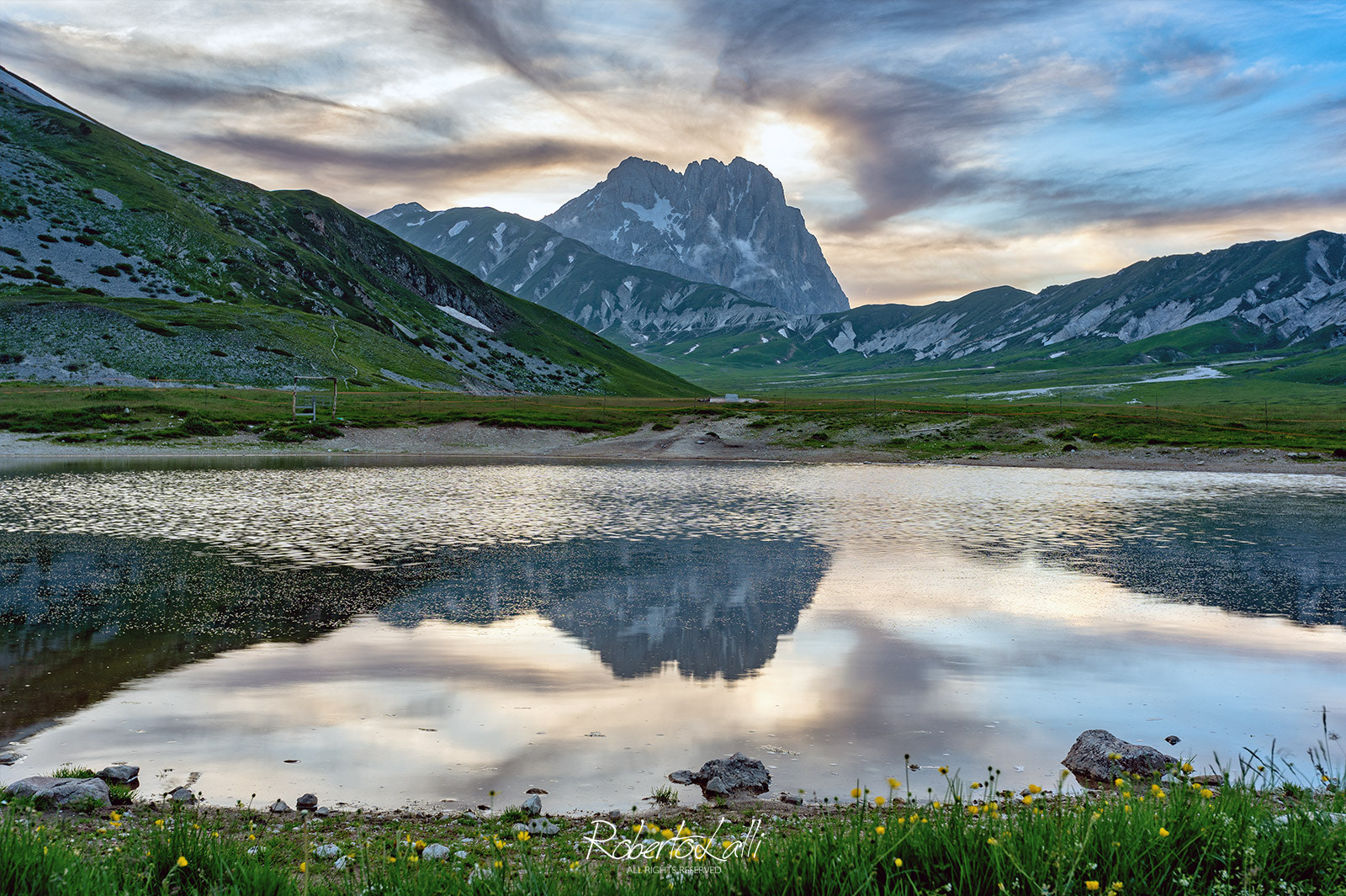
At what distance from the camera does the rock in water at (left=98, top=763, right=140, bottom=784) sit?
35.8ft

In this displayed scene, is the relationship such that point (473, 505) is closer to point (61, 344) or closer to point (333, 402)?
point (333, 402)

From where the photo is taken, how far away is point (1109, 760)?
463 inches

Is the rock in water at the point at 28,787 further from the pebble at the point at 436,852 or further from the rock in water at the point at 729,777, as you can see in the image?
the rock in water at the point at 729,777

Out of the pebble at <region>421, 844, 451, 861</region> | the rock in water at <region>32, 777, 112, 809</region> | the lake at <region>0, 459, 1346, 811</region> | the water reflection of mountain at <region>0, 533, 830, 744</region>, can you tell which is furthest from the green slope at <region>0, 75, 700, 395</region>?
the pebble at <region>421, 844, 451, 861</region>

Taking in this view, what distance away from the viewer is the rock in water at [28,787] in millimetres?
9922

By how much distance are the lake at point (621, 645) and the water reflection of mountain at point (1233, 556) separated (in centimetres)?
22

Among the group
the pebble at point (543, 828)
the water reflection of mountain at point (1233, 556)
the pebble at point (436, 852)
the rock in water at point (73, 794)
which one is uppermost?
the pebble at point (436, 852)

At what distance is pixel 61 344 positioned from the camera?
126m

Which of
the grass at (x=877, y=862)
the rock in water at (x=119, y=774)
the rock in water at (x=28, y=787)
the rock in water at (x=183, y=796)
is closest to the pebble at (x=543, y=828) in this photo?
the grass at (x=877, y=862)

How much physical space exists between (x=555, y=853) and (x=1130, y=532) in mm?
37627

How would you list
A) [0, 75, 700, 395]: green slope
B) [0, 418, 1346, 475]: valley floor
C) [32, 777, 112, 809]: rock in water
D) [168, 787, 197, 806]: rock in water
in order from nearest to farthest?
[32, 777, 112, 809]: rock in water → [168, 787, 197, 806]: rock in water → [0, 418, 1346, 475]: valley floor → [0, 75, 700, 395]: green slope

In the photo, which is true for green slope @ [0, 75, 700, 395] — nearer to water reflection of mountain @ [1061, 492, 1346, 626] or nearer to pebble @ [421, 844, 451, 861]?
water reflection of mountain @ [1061, 492, 1346, 626]

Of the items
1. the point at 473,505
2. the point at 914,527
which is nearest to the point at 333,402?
the point at 473,505

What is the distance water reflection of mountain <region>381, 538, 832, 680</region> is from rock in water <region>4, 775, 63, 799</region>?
9.42 meters
